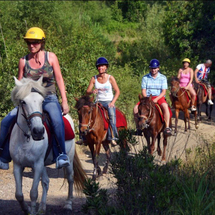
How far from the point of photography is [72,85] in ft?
38.4

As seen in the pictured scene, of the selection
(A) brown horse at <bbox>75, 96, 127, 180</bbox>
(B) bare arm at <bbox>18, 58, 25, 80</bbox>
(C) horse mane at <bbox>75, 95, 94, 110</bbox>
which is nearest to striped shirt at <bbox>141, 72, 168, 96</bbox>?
(A) brown horse at <bbox>75, 96, 127, 180</bbox>

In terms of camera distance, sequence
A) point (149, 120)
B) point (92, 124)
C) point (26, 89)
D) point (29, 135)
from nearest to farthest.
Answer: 1. point (26, 89)
2. point (29, 135)
3. point (92, 124)
4. point (149, 120)

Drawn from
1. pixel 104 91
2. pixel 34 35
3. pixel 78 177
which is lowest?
pixel 78 177

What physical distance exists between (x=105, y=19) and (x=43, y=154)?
33.7m

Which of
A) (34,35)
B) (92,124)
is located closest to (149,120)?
(92,124)

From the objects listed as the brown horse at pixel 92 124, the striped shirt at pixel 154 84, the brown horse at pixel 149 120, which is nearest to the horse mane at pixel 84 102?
the brown horse at pixel 92 124

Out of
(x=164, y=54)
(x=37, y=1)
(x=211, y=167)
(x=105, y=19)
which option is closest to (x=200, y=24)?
(x=164, y=54)

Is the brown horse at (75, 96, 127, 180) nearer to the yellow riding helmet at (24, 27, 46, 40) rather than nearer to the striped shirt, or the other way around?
the striped shirt

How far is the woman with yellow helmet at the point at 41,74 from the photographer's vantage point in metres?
5.50

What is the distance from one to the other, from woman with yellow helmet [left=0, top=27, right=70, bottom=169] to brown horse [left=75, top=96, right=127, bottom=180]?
8.85 ft

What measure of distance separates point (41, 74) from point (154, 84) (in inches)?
185

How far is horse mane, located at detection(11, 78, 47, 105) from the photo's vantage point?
16.3 ft

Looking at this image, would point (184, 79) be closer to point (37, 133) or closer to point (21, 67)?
point (21, 67)

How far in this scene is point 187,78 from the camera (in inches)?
587
